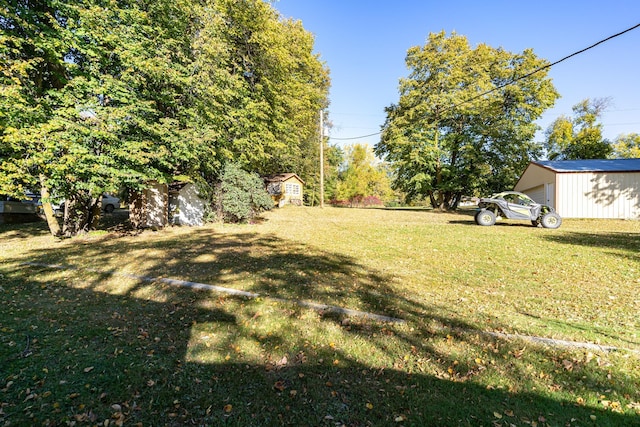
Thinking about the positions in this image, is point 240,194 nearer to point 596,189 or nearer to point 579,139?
point 596,189

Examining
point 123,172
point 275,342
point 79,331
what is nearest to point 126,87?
point 123,172

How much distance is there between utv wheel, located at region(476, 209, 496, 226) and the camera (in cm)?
1331

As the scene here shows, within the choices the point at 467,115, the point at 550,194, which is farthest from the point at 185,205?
the point at 467,115

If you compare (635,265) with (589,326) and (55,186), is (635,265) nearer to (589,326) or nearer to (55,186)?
(589,326)

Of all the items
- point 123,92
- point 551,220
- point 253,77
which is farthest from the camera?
point 253,77

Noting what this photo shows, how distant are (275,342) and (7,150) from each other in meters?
12.7

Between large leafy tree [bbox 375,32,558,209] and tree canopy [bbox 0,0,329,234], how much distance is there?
14199 millimetres

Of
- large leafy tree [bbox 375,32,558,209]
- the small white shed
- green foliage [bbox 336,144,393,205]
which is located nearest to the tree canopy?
the small white shed

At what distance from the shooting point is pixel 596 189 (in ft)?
52.5

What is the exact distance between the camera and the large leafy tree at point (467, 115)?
24.2m

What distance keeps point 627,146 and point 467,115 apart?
2484 cm

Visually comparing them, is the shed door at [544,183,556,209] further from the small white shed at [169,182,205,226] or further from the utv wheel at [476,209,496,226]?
the small white shed at [169,182,205,226]

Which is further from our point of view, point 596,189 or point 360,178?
point 360,178

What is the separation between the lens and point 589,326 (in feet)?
13.3
